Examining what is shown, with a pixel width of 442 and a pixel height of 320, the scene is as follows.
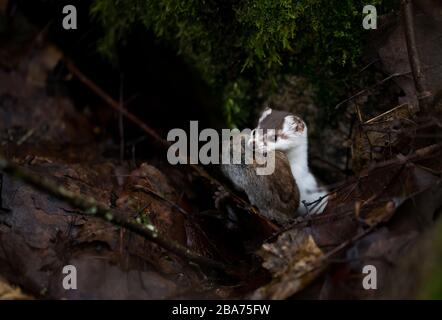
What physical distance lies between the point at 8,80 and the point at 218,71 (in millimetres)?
1819

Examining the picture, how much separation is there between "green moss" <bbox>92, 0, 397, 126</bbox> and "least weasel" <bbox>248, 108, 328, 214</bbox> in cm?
32

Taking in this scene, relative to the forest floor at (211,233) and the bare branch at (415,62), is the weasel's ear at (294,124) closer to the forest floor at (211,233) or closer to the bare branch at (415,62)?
the forest floor at (211,233)

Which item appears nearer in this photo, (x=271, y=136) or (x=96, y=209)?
(x=96, y=209)

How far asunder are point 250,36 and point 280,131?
63 cm

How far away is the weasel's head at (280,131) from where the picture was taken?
3113 millimetres

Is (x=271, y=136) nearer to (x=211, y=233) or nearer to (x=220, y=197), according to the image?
(x=220, y=197)

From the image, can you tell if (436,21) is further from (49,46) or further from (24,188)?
(49,46)

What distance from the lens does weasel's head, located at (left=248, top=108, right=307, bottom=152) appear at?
311 centimetres

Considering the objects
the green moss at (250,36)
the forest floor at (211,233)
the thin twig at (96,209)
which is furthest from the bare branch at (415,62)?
the thin twig at (96,209)

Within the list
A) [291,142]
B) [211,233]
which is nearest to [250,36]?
[291,142]

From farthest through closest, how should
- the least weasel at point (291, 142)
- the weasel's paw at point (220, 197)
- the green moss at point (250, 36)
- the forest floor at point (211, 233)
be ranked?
the least weasel at point (291, 142) → the green moss at point (250, 36) → the weasel's paw at point (220, 197) → the forest floor at point (211, 233)

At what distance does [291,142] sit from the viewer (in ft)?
10.8

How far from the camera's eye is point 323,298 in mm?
1906
